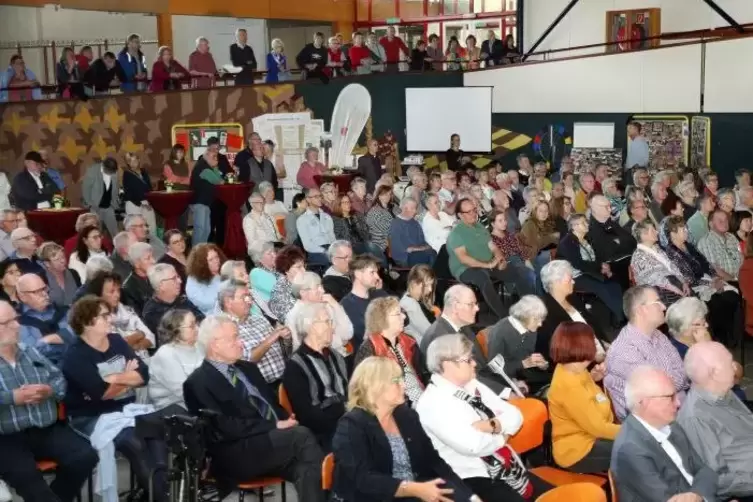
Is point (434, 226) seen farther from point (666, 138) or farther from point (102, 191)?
point (666, 138)

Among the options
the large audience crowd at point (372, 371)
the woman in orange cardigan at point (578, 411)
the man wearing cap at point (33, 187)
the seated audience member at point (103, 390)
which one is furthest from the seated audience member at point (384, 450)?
the man wearing cap at point (33, 187)

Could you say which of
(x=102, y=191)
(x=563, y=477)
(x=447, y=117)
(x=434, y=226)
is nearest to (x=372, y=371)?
(x=563, y=477)

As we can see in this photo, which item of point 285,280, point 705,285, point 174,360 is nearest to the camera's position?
point 174,360

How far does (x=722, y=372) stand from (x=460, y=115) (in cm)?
1380

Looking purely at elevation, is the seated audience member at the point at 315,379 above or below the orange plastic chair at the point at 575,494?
above

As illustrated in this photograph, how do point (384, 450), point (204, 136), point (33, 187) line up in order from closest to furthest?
1. point (384, 450)
2. point (33, 187)
3. point (204, 136)

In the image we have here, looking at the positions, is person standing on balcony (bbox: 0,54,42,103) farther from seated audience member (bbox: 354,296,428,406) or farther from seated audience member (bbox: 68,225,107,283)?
seated audience member (bbox: 354,296,428,406)

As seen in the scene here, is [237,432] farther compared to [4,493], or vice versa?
[237,432]

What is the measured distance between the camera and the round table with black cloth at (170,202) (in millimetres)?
11844

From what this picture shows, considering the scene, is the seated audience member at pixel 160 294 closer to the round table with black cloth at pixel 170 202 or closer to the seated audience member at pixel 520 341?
the seated audience member at pixel 520 341

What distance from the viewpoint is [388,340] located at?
5680 millimetres

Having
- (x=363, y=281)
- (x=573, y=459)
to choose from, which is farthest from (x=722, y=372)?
(x=363, y=281)

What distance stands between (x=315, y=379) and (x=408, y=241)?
15.4ft

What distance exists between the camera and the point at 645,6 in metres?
17.2
